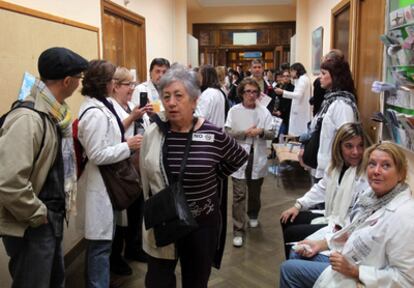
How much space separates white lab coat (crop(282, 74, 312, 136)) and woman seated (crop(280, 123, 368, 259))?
3523 millimetres

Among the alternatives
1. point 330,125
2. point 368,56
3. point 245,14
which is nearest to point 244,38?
point 245,14

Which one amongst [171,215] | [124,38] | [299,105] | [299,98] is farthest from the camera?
[299,105]

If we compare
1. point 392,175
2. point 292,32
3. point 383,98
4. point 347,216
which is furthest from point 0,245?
point 292,32

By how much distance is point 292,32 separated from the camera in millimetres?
9664

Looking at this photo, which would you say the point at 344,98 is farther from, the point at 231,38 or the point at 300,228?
the point at 231,38

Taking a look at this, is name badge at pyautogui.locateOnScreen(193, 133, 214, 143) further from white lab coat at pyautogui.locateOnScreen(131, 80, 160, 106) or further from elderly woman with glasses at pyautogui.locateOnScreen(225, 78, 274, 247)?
white lab coat at pyautogui.locateOnScreen(131, 80, 160, 106)

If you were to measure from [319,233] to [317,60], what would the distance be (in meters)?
4.64

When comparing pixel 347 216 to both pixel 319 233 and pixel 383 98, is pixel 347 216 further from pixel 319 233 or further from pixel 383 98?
pixel 383 98

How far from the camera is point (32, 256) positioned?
1.72 m

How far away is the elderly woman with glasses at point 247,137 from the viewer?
3.33 m

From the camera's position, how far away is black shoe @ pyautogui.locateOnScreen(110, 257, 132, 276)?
285 cm

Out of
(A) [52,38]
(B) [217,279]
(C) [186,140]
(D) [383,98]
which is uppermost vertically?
(A) [52,38]

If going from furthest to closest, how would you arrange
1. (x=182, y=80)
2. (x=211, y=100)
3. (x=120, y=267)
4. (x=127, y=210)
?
(x=211, y=100), (x=127, y=210), (x=120, y=267), (x=182, y=80)

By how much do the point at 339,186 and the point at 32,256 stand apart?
5.36 ft
